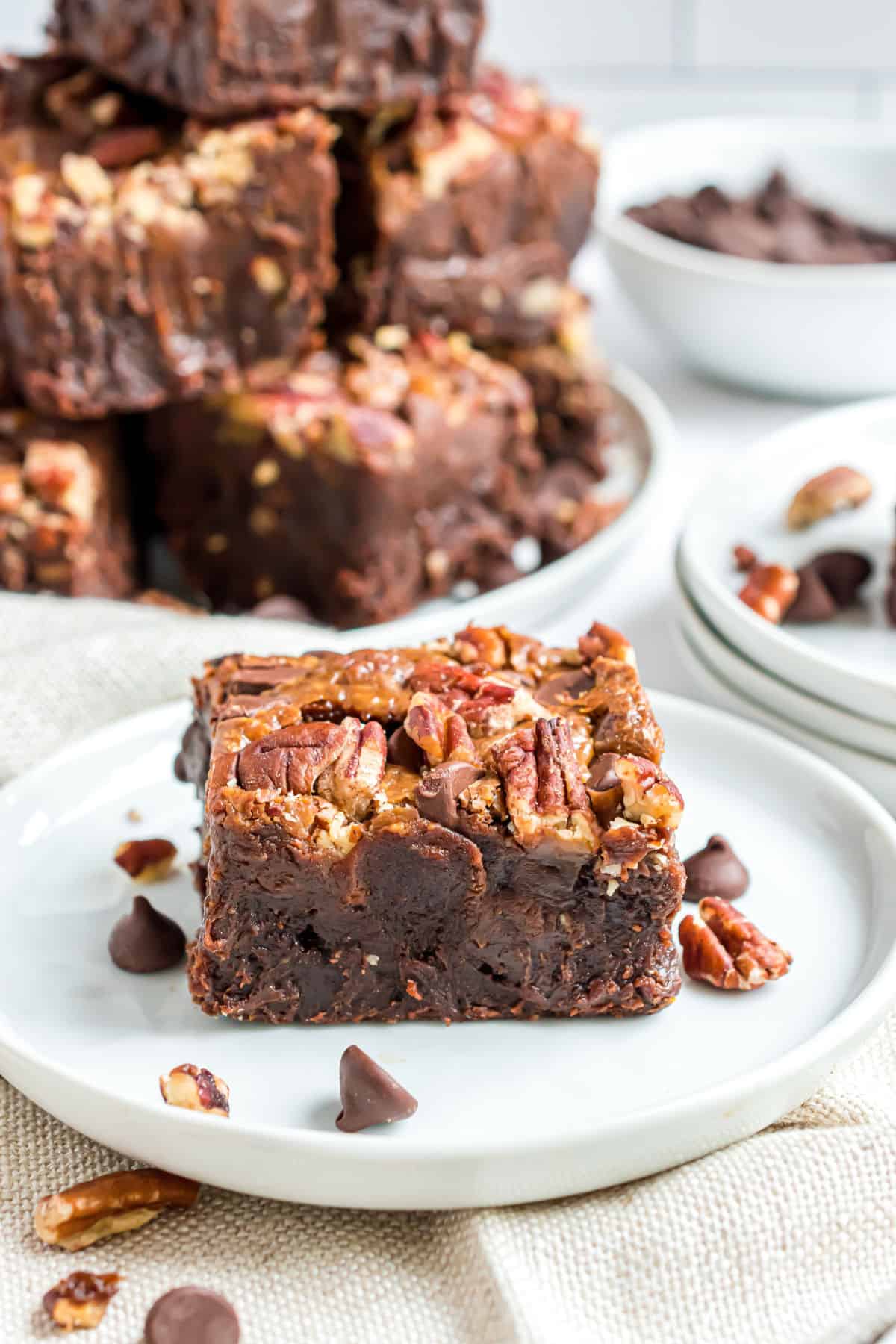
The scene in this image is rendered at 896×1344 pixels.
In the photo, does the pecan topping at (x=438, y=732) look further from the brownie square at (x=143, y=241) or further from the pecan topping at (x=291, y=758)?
the brownie square at (x=143, y=241)

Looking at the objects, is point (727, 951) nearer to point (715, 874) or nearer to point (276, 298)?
point (715, 874)

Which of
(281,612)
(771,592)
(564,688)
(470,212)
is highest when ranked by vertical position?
(470,212)

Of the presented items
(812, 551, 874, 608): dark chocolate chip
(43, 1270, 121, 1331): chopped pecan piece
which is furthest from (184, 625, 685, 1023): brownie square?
(812, 551, 874, 608): dark chocolate chip

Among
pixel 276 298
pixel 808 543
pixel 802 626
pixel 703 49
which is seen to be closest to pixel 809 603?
pixel 802 626

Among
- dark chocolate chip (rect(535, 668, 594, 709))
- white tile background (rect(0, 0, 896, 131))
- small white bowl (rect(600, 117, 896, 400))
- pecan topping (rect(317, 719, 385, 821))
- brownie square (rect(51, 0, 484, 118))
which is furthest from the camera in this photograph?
white tile background (rect(0, 0, 896, 131))

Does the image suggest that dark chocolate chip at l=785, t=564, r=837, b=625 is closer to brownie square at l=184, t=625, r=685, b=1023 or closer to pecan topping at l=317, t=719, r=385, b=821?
brownie square at l=184, t=625, r=685, b=1023

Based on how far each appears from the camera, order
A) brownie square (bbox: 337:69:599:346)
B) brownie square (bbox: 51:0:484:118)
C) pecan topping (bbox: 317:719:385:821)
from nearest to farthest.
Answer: pecan topping (bbox: 317:719:385:821) < brownie square (bbox: 51:0:484:118) < brownie square (bbox: 337:69:599:346)
